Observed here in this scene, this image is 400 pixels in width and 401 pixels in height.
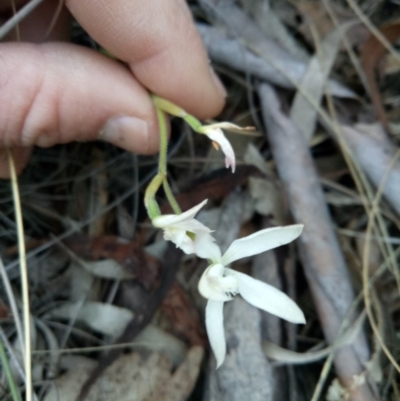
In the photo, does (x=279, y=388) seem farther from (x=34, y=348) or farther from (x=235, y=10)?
(x=235, y=10)

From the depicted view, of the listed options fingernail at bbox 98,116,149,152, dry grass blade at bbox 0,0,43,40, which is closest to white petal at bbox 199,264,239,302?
fingernail at bbox 98,116,149,152

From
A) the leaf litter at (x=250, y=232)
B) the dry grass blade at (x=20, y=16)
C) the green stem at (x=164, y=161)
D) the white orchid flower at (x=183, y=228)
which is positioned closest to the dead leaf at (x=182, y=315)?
the leaf litter at (x=250, y=232)

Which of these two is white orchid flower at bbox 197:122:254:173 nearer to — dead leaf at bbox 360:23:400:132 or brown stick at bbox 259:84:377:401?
brown stick at bbox 259:84:377:401

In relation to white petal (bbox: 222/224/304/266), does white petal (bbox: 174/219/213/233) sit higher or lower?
higher

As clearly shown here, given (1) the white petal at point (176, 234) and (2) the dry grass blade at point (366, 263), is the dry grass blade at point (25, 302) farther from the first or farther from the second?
(2) the dry grass blade at point (366, 263)

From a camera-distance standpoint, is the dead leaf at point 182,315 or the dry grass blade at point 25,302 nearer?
the dry grass blade at point 25,302

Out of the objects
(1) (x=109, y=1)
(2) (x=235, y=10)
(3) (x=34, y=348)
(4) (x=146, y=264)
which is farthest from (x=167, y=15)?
(3) (x=34, y=348)

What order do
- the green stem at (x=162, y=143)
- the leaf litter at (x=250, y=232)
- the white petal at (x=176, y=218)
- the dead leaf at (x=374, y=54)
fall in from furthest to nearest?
1. the dead leaf at (x=374, y=54)
2. the leaf litter at (x=250, y=232)
3. the green stem at (x=162, y=143)
4. the white petal at (x=176, y=218)
